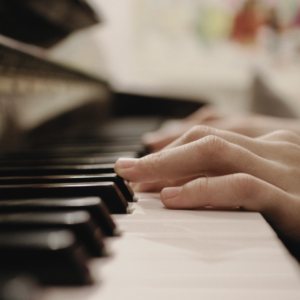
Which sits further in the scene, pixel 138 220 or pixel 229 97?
pixel 229 97

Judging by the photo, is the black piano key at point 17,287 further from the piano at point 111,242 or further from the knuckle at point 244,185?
the knuckle at point 244,185

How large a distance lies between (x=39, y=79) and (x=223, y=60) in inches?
110

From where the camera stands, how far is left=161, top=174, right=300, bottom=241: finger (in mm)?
547

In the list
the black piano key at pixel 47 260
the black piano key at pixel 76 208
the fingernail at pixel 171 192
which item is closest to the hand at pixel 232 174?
the fingernail at pixel 171 192

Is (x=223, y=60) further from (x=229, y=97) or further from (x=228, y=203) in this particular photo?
A: (x=228, y=203)

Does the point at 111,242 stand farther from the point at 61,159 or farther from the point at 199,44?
the point at 199,44

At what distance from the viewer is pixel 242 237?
44 cm

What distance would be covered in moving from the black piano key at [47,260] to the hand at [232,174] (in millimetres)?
269

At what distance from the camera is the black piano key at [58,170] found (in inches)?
27.6

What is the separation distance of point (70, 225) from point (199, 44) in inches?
138

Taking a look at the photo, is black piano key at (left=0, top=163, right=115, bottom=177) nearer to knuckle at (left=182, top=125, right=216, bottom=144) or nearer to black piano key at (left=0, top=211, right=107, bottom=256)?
knuckle at (left=182, top=125, right=216, bottom=144)

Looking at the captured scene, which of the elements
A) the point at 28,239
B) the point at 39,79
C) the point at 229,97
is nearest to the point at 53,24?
the point at 39,79

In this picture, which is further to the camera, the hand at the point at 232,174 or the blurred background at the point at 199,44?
the blurred background at the point at 199,44

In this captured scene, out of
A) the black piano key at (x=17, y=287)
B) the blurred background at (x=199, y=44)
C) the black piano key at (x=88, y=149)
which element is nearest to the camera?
the black piano key at (x=17, y=287)
